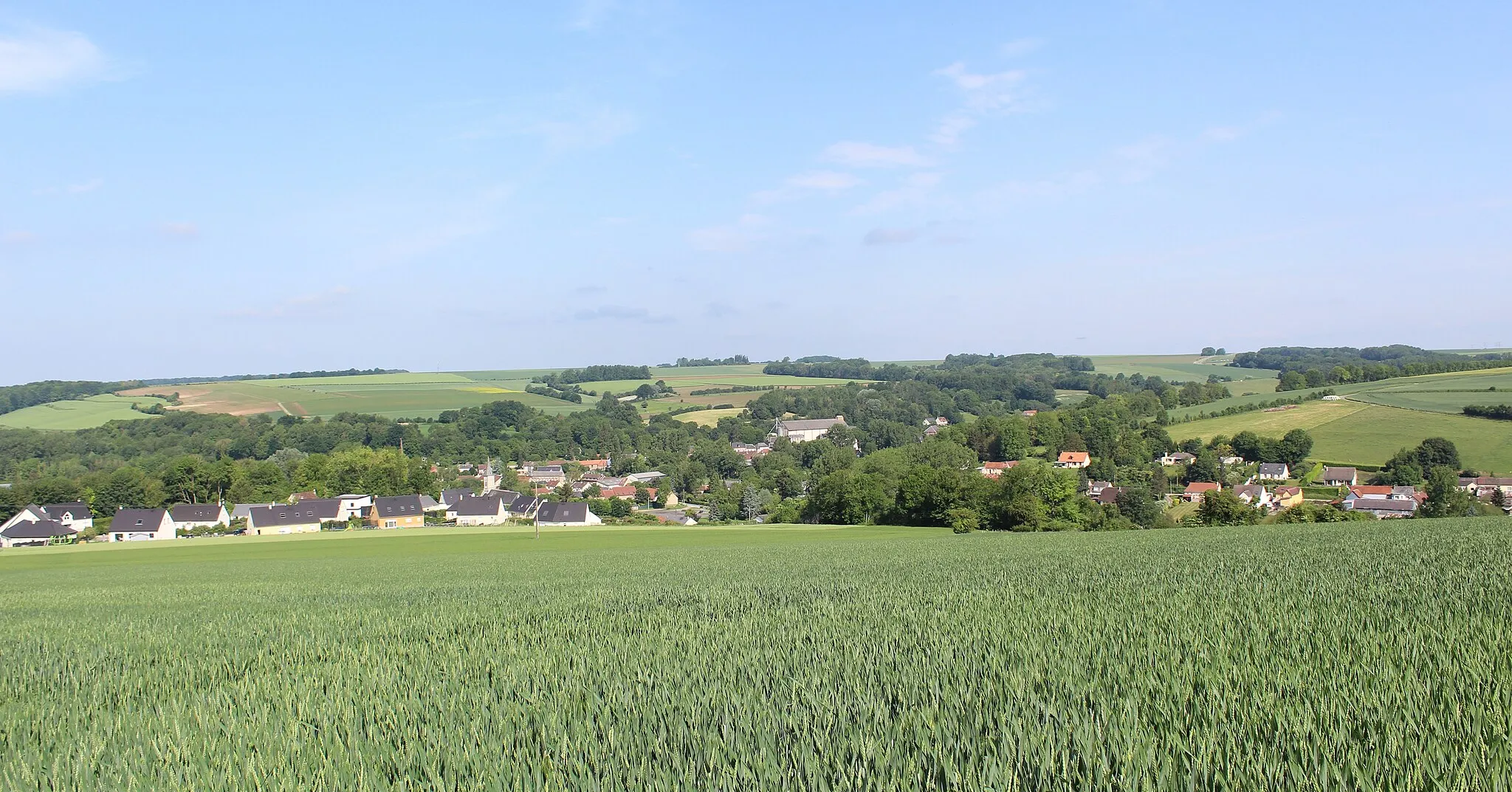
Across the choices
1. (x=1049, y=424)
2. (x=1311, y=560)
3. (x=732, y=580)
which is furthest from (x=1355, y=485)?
(x=732, y=580)

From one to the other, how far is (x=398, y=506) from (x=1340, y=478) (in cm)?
8680

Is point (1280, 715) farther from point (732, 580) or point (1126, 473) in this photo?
point (1126, 473)

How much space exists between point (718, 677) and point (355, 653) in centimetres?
446

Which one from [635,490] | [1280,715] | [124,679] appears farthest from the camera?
[635,490]

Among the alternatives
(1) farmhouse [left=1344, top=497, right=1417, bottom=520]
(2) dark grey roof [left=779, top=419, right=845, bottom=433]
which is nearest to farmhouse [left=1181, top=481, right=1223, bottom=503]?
(1) farmhouse [left=1344, top=497, right=1417, bottom=520]

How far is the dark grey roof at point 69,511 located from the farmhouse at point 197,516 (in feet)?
27.6

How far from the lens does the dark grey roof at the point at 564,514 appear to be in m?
80.6

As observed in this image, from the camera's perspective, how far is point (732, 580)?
18.0 metres

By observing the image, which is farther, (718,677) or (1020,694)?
(718,677)

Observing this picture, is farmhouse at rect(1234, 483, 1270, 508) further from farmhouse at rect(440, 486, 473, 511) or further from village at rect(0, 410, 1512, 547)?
farmhouse at rect(440, 486, 473, 511)

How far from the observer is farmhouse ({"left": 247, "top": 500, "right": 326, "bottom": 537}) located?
78562mm

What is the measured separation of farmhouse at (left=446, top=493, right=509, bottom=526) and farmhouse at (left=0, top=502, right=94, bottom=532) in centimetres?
3286

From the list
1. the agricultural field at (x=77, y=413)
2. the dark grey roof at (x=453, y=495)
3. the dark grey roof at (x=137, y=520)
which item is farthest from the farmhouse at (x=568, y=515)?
the agricultural field at (x=77, y=413)

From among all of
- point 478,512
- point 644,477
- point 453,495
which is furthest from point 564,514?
point 644,477
